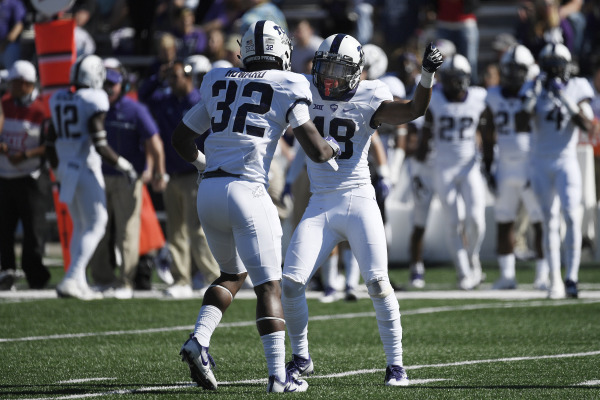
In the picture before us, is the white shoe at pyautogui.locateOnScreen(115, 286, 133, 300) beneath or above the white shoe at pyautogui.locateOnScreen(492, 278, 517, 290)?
above

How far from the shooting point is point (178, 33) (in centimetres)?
1542

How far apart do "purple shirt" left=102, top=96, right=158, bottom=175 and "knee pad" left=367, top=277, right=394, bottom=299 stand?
16.7 feet

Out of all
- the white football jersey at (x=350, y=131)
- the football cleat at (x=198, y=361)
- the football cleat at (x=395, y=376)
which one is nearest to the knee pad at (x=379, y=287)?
the football cleat at (x=395, y=376)

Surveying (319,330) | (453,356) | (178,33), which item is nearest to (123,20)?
(178,33)

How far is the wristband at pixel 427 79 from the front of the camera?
19.8 ft

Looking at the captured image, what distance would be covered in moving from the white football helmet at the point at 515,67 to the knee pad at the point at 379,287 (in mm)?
5833

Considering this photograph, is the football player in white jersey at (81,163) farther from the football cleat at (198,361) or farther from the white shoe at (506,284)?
the football cleat at (198,361)

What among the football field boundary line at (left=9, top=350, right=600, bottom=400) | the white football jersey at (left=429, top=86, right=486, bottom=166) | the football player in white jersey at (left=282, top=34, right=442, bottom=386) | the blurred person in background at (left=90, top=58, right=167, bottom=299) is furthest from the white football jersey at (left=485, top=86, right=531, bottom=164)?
the football player in white jersey at (left=282, top=34, right=442, bottom=386)

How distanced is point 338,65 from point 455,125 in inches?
211

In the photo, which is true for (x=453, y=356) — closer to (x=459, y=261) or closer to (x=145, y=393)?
(x=145, y=393)

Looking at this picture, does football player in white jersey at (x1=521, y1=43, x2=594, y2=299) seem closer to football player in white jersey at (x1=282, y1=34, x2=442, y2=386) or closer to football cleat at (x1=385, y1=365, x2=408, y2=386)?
Answer: football player in white jersey at (x1=282, y1=34, x2=442, y2=386)

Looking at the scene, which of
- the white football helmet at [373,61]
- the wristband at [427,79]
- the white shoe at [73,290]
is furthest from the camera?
the white football helmet at [373,61]

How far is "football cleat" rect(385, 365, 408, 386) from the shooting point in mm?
5938

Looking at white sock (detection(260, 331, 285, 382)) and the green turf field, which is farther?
the green turf field
